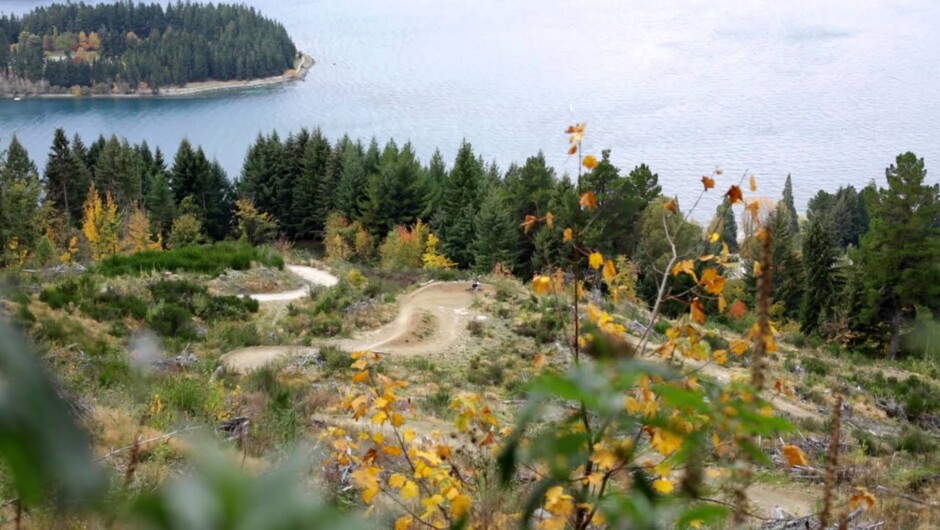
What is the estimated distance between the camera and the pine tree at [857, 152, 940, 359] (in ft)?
96.8

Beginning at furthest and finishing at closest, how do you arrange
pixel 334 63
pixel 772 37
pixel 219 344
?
1. pixel 772 37
2. pixel 334 63
3. pixel 219 344

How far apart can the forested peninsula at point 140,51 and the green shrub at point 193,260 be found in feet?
253

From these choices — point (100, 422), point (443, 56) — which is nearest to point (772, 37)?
point (443, 56)

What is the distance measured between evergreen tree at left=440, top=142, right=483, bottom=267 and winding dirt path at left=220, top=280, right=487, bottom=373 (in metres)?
23.8

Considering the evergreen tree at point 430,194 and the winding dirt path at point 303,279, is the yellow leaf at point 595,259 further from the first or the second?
the evergreen tree at point 430,194

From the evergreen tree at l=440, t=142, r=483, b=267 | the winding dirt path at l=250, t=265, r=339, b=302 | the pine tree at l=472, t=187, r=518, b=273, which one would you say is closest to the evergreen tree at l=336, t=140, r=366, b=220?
the evergreen tree at l=440, t=142, r=483, b=267

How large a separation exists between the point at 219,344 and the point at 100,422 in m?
7.84

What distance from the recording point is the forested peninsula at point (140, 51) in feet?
302

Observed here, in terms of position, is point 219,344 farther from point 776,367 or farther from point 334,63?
point 334,63

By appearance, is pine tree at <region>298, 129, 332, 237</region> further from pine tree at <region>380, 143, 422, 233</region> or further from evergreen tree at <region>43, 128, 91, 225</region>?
evergreen tree at <region>43, 128, 91, 225</region>

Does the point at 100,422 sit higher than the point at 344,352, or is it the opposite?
the point at 100,422

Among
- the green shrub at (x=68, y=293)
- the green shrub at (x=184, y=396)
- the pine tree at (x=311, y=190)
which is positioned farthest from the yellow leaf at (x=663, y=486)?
the pine tree at (x=311, y=190)

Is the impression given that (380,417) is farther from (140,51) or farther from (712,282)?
(140,51)

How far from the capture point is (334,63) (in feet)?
321
